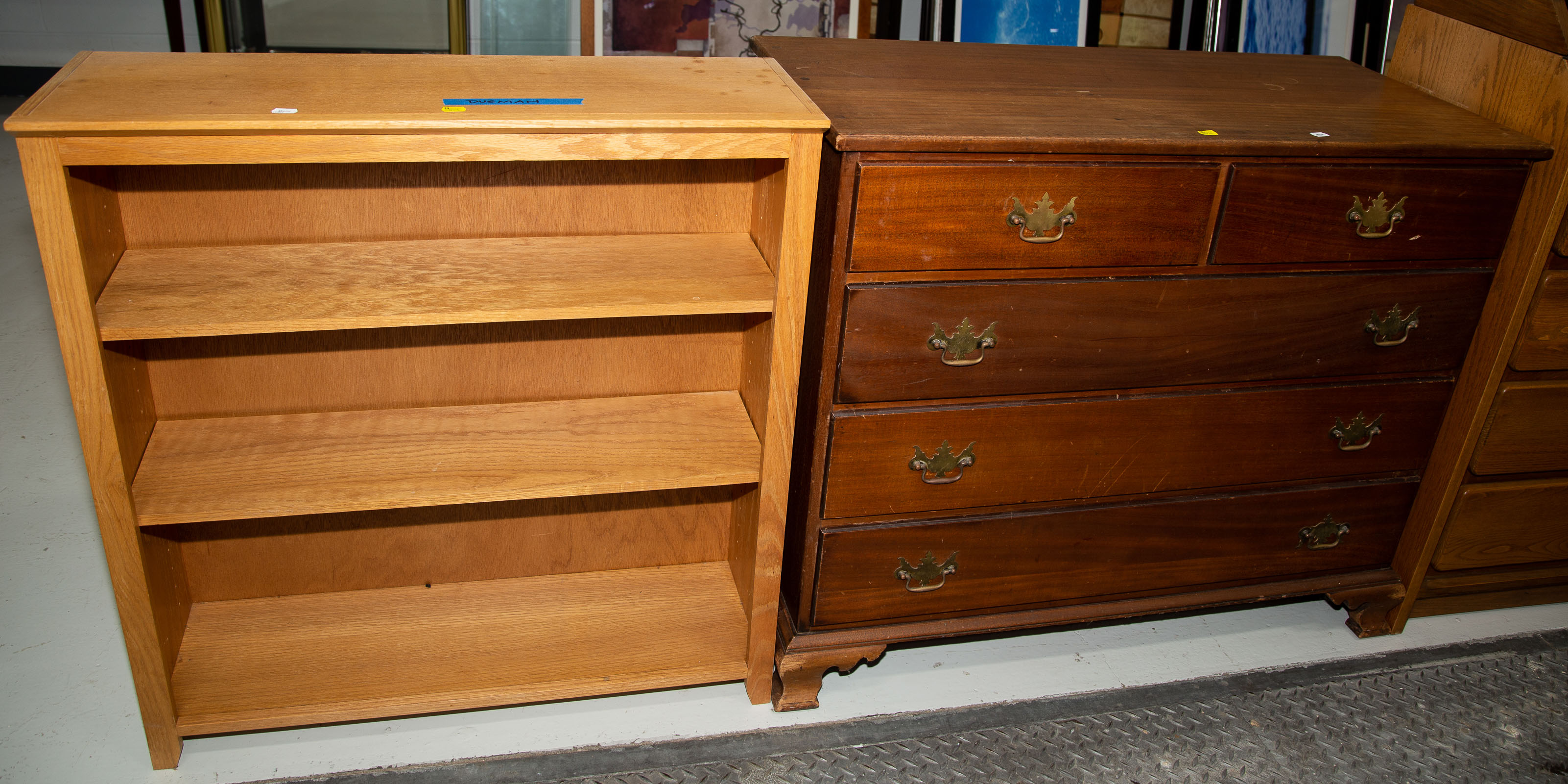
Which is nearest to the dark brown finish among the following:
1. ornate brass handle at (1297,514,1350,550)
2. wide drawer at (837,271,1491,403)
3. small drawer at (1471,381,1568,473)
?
wide drawer at (837,271,1491,403)

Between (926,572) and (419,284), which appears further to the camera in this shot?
(926,572)

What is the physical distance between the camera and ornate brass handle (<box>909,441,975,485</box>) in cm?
202

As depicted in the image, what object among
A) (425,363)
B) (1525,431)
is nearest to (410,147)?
(425,363)

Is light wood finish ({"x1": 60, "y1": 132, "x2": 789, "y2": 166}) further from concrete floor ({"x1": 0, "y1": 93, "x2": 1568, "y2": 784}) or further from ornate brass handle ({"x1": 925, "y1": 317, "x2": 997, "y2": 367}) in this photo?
concrete floor ({"x1": 0, "y1": 93, "x2": 1568, "y2": 784})

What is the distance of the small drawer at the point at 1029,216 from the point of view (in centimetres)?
178

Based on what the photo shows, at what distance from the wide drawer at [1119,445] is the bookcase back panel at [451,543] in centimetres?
47

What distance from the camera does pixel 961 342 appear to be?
1.91 metres

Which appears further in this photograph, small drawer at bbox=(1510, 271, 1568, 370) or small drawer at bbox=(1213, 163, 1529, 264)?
small drawer at bbox=(1510, 271, 1568, 370)

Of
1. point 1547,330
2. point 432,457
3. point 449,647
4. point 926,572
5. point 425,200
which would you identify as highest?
point 425,200

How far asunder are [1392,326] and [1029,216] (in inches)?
33.8

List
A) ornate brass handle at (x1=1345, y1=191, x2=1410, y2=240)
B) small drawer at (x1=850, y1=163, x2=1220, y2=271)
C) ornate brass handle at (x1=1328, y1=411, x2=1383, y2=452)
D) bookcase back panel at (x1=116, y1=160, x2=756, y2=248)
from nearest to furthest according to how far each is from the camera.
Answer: small drawer at (x1=850, y1=163, x2=1220, y2=271) → bookcase back panel at (x1=116, y1=160, x2=756, y2=248) → ornate brass handle at (x1=1345, y1=191, x2=1410, y2=240) → ornate brass handle at (x1=1328, y1=411, x2=1383, y2=452)

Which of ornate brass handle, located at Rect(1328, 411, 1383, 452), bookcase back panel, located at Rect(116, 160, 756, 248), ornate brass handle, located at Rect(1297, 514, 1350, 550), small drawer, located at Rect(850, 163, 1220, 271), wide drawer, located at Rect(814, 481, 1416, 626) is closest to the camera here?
small drawer, located at Rect(850, 163, 1220, 271)

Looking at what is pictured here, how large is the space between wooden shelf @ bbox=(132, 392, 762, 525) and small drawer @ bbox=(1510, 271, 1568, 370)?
62.7 inches

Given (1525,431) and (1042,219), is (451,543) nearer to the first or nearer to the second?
(1042,219)
